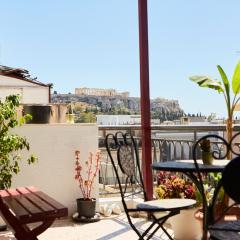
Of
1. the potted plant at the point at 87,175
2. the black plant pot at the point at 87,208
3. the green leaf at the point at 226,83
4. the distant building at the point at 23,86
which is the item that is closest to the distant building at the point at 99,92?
the distant building at the point at 23,86

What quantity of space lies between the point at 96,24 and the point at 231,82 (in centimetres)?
704

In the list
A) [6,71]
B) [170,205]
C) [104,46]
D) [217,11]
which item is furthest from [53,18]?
[170,205]

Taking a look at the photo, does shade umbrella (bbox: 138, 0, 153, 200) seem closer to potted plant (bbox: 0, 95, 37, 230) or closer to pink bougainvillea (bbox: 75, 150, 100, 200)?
pink bougainvillea (bbox: 75, 150, 100, 200)

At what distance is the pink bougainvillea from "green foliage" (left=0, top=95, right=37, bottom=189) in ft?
1.85

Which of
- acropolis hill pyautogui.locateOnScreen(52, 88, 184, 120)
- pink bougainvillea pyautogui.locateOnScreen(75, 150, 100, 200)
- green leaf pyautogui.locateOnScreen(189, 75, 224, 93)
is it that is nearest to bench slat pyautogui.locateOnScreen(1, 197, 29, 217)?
pink bougainvillea pyautogui.locateOnScreen(75, 150, 100, 200)

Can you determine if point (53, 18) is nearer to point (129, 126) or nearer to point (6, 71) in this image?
point (6, 71)

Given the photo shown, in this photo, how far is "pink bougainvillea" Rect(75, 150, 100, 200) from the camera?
4.98 meters

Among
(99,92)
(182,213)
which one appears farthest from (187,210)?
(99,92)

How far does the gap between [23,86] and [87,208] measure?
6.71ft

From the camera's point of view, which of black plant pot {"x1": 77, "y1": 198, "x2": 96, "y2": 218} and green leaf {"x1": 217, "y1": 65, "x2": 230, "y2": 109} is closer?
green leaf {"x1": 217, "y1": 65, "x2": 230, "y2": 109}

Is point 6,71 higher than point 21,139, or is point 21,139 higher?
point 6,71

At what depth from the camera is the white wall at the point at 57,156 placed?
486 cm

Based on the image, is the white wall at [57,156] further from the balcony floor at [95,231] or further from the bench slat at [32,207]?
the bench slat at [32,207]

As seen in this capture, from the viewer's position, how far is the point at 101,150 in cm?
536
